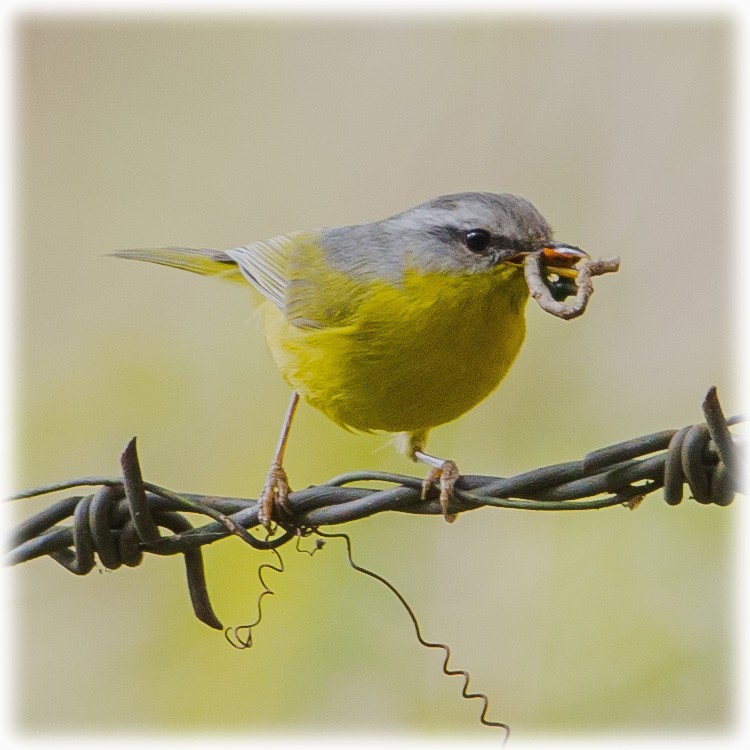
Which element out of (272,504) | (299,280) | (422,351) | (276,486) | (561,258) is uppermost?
(561,258)

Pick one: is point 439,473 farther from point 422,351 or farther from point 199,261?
point 199,261

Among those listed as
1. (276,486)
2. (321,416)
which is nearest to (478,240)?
(276,486)

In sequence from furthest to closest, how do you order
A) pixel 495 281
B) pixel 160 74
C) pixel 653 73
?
pixel 160 74 → pixel 653 73 → pixel 495 281

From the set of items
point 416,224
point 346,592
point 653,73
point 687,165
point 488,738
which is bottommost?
point 488,738

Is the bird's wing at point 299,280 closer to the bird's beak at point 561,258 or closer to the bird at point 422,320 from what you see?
the bird at point 422,320

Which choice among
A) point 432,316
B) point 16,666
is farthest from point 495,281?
point 16,666

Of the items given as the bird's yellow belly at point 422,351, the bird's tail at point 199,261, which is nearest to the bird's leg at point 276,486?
the bird's yellow belly at point 422,351

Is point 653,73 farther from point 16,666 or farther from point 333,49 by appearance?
point 16,666
